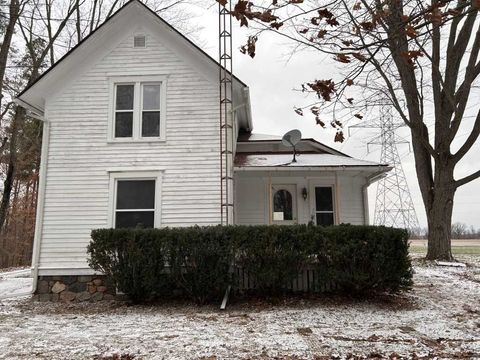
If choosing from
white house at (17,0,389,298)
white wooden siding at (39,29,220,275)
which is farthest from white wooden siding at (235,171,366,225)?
white wooden siding at (39,29,220,275)

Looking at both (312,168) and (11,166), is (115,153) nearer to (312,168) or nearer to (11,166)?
(312,168)

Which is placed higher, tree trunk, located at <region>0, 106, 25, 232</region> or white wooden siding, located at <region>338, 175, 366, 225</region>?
tree trunk, located at <region>0, 106, 25, 232</region>

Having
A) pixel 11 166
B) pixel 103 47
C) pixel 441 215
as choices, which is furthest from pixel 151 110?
pixel 11 166

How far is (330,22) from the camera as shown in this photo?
3697 mm

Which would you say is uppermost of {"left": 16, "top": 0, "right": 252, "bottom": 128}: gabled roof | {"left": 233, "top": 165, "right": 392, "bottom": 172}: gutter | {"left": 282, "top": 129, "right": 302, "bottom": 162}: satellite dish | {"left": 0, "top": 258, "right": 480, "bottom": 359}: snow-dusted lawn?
{"left": 16, "top": 0, "right": 252, "bottom": 128}: gabled roof

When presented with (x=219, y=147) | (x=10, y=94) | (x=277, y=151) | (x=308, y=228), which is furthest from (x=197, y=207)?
(x=10, y=94)

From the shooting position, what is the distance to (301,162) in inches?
385

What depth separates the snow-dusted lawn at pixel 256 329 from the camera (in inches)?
185

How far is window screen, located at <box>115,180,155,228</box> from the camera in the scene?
8.77 m

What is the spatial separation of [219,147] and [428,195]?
6949 millimetres

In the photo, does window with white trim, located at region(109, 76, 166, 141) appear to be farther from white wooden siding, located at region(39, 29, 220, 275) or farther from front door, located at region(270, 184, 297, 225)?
front door, located at region(270, 184, 297, 225)

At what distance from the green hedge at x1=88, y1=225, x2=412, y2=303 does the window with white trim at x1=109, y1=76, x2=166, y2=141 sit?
8.42ft

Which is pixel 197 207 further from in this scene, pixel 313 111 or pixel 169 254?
pixel 313 111

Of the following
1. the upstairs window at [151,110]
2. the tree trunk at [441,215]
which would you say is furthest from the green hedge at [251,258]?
the tree trunk at [441,215]
